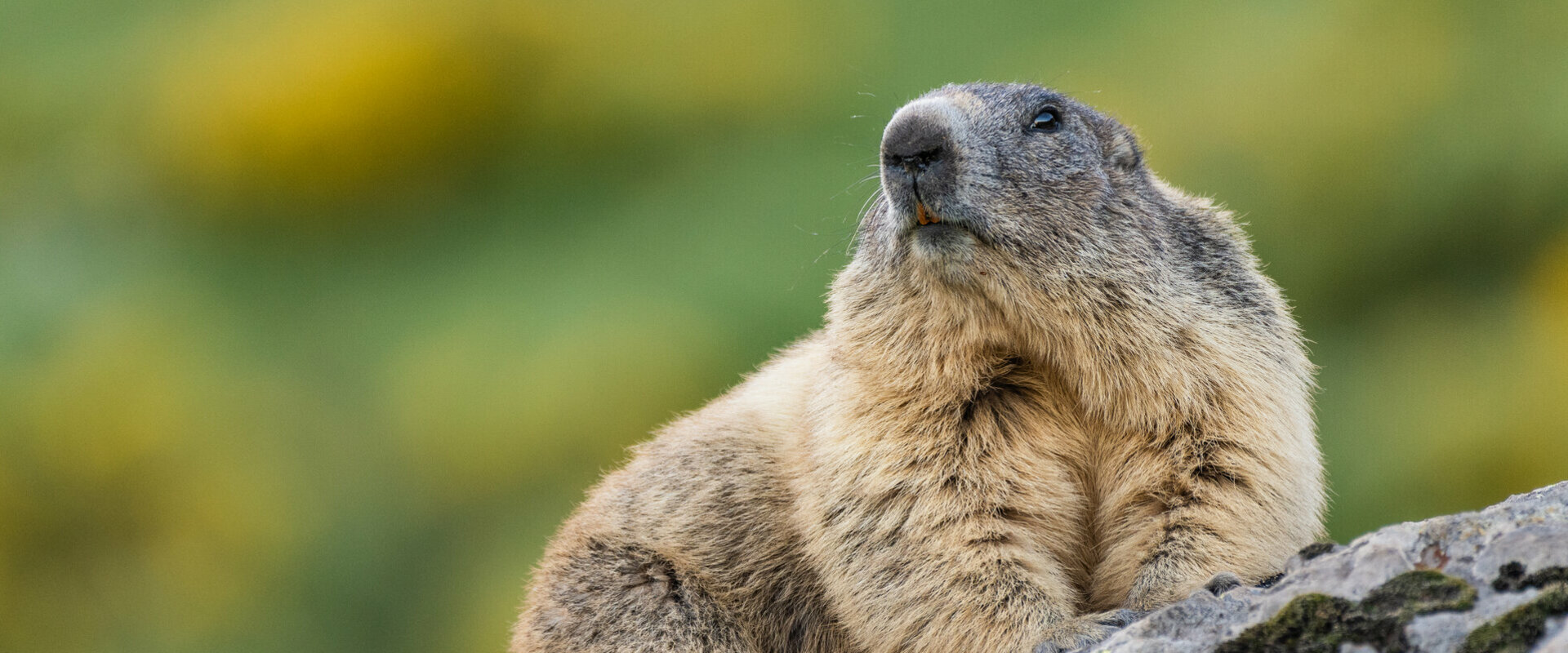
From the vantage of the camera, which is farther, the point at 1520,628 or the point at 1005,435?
the point at 1005,435

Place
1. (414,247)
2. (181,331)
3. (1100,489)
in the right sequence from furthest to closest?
(414,247)
(181,331)
(1100,489)

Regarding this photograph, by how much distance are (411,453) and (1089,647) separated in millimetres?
5261

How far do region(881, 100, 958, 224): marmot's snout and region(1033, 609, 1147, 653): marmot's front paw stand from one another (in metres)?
1.11

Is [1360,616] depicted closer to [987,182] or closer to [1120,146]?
[987,182]

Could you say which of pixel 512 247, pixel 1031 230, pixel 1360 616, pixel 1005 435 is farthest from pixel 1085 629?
pixel 512 247

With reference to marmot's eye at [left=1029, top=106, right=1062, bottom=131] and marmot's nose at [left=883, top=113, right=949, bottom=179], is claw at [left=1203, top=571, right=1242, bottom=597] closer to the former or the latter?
marmot's nose at [left=883, top=113, right=949, bottom=179]

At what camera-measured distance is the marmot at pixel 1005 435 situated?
3.48 metres

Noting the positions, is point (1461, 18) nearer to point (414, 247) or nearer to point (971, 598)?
point (971, 598)

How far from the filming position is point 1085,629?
321cm

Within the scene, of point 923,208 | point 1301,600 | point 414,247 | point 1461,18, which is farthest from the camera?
point 414,247

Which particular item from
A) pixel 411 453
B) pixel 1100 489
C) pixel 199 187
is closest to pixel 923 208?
pixel 1100 489

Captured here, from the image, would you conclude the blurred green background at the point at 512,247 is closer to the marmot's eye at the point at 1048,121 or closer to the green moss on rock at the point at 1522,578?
the marmot's eye at the point at 1048,121

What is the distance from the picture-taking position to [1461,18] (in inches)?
284

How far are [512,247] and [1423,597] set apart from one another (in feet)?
21.5
